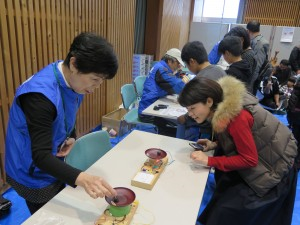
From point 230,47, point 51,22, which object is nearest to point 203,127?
point 230,47

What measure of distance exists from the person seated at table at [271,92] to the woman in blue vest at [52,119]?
4884 mm

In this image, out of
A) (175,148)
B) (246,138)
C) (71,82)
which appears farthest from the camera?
(175,148)

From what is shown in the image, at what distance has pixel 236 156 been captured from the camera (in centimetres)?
143

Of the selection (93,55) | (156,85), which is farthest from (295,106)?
(93,55)

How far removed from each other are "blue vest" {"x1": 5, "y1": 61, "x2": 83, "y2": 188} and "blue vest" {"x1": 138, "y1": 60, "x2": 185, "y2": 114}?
6.07ft

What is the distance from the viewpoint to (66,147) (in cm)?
135

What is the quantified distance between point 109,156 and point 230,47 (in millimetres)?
1933

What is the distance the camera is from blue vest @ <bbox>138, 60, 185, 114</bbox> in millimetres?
3006

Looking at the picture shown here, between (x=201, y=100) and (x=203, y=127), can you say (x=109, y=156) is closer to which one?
(x=201, y=100)

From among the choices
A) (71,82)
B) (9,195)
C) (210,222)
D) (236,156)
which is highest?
(71,82)

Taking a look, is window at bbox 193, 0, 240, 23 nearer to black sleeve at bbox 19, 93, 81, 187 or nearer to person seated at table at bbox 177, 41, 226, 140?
person seated at table at bbox 177, 41, 226, 140

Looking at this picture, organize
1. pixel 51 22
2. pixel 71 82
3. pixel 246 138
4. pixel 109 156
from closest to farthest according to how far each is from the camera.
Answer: pixel 71 82 → pixel 246 138 → pixel 109 156 → pixel 51 22

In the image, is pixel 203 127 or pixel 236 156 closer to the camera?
pixel 236 156

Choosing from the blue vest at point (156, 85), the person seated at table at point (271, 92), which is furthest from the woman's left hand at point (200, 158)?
the person seated at table at point (271, 92)
